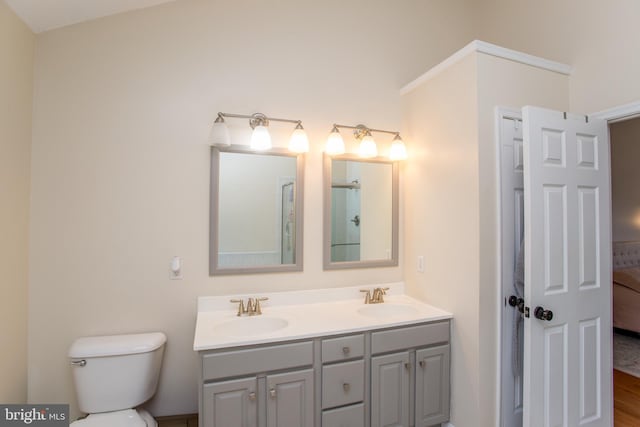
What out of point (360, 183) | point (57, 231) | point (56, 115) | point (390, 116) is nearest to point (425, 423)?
point (360, 183)

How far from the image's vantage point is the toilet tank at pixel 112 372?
66.3 inches

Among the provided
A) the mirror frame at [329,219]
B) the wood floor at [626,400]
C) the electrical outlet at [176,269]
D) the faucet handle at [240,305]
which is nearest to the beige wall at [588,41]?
the mirror frame at [329,219]

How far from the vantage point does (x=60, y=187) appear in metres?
1.84

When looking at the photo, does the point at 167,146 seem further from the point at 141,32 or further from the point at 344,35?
the point at 344,35

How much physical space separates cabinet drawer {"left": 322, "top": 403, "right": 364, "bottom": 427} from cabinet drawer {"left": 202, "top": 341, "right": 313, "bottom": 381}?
1.08 feet

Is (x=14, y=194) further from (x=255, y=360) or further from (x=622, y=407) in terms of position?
(x=622, y=407)

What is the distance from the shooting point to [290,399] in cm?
166

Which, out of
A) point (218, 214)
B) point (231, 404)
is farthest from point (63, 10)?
point (231, 404)

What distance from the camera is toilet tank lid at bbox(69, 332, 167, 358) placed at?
66.5 inches

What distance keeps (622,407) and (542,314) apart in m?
1.56

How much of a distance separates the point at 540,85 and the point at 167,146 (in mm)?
2443

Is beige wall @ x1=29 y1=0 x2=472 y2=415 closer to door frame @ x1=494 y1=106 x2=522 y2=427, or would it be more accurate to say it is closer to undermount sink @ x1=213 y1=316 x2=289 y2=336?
undermount sink @ x1=213 y1=316 x2=289 y2=336

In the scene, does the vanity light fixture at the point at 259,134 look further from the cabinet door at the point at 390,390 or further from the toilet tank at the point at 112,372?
the cabinet door at the point at 390,390

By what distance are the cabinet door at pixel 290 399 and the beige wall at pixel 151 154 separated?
0.65 metres
